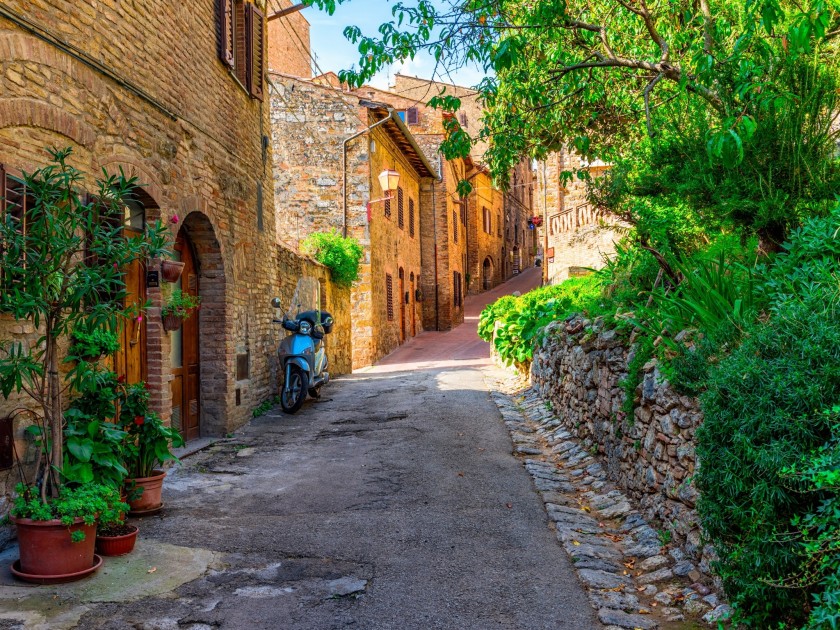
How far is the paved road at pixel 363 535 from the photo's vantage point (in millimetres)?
3477

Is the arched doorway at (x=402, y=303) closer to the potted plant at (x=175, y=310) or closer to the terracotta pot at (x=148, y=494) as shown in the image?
the potted plant at (x=175, y=310)

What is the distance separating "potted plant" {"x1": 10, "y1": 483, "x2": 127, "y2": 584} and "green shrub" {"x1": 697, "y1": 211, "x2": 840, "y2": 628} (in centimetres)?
298

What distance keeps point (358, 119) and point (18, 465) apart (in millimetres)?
15075

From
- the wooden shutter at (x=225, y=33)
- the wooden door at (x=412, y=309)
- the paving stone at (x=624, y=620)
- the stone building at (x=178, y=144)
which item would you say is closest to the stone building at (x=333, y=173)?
the wooden door at (x=412, y=309)

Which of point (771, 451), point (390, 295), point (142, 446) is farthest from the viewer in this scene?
point (390, 295)

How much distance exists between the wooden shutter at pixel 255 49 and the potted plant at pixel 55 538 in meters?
6.86

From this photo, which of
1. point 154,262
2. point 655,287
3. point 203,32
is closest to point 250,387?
point 154,262

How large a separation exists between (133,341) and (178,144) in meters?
2.12

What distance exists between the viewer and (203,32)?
316 inches

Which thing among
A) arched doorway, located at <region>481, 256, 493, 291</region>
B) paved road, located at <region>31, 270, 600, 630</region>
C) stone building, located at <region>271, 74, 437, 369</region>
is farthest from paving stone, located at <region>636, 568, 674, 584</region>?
arched doorway, located at <region>481, 256, 493, 291</region>

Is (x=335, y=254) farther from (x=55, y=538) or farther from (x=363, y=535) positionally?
(x=55, y=538)

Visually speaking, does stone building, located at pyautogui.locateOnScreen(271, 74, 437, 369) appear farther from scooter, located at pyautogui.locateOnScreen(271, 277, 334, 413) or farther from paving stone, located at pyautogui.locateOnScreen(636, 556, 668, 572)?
paving stone, located at pyautogui.locateOnScreen(636, 556, 668, 572)

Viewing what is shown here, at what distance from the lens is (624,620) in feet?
11.3

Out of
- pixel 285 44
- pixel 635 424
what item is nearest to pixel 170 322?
pixel 635 424
